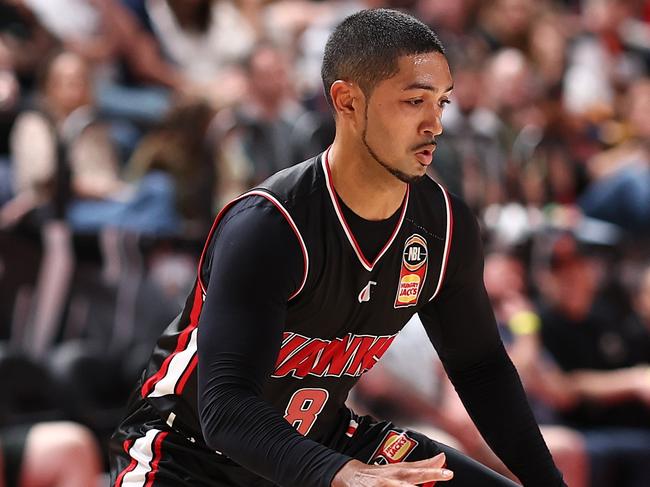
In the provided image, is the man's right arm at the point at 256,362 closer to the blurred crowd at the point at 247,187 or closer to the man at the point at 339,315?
the man at the point at 339,315

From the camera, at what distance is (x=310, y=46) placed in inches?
302

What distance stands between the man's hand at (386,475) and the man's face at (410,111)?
66 cm

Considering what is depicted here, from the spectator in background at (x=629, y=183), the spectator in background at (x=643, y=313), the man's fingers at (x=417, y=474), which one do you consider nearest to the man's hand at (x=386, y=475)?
the man's fingers at (x=417, y=474)

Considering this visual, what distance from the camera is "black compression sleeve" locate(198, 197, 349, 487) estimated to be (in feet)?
7.03

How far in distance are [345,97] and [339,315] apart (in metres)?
0.49

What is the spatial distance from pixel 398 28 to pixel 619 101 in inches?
273

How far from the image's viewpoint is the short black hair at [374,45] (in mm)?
2400

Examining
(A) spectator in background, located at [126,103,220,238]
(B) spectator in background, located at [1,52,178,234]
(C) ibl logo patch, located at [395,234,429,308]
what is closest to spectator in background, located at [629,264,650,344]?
(A) spectator in background, located at [126,103,220,238]

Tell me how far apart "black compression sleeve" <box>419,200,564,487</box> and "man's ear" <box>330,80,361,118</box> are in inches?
15.7

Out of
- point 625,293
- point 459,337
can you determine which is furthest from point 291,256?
point 625,293

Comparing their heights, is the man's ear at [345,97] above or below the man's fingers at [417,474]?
above

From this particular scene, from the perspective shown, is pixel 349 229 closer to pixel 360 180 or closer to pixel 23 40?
pixel 360 180

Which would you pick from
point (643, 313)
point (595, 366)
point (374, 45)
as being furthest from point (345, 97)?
point (643, 313)

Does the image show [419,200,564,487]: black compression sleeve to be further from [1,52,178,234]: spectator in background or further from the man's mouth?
[1,52,178,234]: spectator in background
